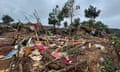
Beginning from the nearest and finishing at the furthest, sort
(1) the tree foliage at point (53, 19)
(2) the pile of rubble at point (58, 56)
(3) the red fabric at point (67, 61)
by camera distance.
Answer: (2) the pile of rubble at point (58, 56) < (3) the red fabric at point (67, 61) < (1) the tree foliage at point (53, 19)

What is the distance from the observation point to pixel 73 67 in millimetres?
6371

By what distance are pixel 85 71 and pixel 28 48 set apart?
2.11 metres

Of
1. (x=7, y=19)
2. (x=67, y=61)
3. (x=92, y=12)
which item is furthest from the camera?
(x=7, y=19)

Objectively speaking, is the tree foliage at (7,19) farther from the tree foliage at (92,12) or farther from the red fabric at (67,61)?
the red fabric at (67,61)

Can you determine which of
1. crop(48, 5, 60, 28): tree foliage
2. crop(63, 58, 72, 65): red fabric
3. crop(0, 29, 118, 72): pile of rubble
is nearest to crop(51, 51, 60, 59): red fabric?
crop(0, 29, 118, 72): pile of rubble

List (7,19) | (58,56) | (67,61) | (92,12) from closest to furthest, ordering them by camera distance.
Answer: (67,61) < (58,56) < (92,12) < (7,19)

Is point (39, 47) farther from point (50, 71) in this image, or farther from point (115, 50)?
point (115, 50)

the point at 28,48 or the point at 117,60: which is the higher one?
the point at 28,48

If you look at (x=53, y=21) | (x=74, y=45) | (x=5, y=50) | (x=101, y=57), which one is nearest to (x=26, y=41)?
(x=5, y=50)

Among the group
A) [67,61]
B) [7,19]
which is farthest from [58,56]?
[7,19]

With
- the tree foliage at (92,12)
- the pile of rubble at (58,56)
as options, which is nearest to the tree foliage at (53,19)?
the tree foliage at (92,12)

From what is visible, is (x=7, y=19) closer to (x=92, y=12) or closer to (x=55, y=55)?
(x=92, y=12)

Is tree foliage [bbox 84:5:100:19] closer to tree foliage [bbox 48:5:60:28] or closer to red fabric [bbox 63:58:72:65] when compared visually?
tree foliage [bbox 48:5:60:28]

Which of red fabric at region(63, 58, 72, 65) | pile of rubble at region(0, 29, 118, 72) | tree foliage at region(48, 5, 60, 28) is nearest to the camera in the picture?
pile of rubble at region(0, 29, 118, 72)
